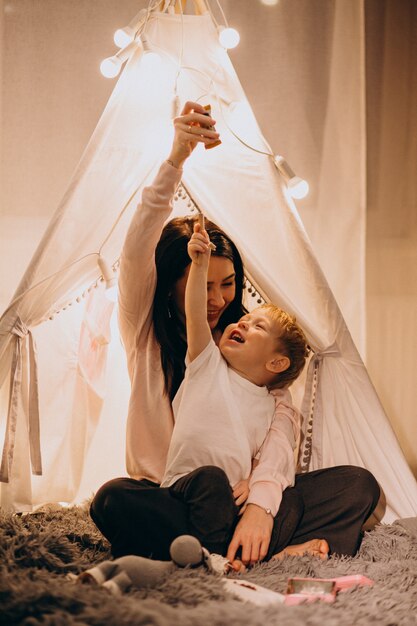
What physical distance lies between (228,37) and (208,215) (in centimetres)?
47

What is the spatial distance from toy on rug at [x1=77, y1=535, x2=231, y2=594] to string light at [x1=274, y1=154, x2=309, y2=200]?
3.18ft

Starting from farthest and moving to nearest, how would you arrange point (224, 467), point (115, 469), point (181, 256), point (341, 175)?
point (341, 175), point (115, 469), point (181, 256), point (224, 467)

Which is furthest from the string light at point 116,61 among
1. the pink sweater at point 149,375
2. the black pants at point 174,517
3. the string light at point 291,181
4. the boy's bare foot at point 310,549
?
the boy's bare foot at point 310,549

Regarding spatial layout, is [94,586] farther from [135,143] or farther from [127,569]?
[135,143]

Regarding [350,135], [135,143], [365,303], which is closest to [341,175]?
[350,135]

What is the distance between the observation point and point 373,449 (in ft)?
6.70

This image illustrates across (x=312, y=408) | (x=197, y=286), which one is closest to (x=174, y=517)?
(x=197, y=286)

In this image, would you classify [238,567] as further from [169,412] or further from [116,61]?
[116,61]

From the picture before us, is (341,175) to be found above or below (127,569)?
above

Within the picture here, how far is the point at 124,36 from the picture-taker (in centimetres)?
203

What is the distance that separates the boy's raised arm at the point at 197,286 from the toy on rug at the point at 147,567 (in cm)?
50

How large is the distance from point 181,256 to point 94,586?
37.4 inches

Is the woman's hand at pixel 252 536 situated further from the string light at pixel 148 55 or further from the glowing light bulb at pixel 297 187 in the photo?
the string light at pixel 148 55

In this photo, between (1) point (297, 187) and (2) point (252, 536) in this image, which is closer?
(2) point (252, 536)
